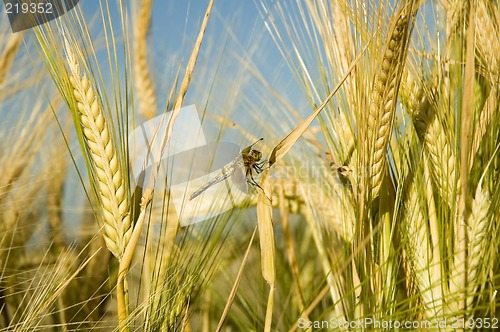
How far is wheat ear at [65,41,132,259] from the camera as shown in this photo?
0.48 m

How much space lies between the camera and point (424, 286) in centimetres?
64

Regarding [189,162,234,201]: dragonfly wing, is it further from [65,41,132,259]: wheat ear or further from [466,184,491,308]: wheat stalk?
[466,184,491,308]: wheat stalk

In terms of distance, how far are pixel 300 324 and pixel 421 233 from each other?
19cm

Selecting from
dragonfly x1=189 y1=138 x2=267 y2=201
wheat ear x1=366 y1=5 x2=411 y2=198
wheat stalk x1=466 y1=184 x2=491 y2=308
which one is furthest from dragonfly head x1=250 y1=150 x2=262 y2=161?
wheat stalk x1=466 y1=184 x2=491 y2=308

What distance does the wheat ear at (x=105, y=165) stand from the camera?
484 mm

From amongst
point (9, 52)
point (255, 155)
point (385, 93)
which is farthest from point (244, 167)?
point (9, 52)

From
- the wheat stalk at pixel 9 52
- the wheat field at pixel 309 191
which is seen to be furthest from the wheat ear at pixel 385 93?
the wheat stalk at pixel 9 52

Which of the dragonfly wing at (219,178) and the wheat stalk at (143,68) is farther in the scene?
the wheat stalk at (143,68)

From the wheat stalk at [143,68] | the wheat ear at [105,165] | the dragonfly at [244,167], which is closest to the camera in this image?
the wheat ear at [105,165]

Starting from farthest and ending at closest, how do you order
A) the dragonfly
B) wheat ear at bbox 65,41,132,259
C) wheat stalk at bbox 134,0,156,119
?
1. wheat stalk at bbox 134,0,156,119
2. the dragonfly
3. wheat ear at bbox 65,41,132,259

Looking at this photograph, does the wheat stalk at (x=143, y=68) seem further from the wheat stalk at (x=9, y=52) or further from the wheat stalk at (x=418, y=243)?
the wheat stalk at (x=418, y=243)

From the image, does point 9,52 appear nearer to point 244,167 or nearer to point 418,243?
point 244,167

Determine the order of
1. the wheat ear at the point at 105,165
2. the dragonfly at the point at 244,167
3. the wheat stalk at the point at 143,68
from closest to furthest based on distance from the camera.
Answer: the wheat ear at the point at 105,165, the dragonfly at the point at 244,167, the wheat stalk at the point at 143,68

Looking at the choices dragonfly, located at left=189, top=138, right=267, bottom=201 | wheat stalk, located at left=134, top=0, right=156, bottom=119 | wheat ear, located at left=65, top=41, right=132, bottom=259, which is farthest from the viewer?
wheat stalk, located at left=134, top=0, right=156, bottom=119
